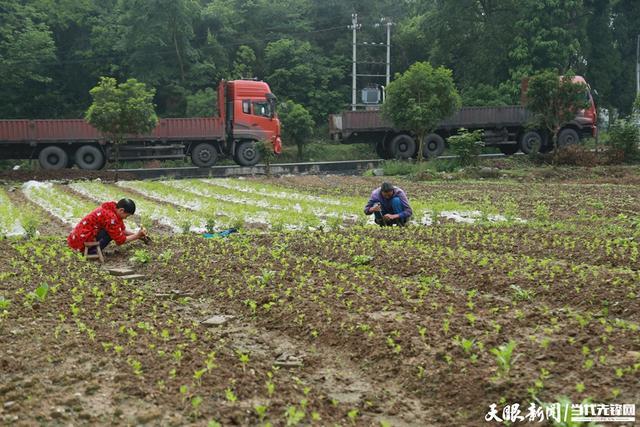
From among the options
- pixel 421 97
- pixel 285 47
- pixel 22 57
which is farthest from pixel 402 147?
pixel 22 57

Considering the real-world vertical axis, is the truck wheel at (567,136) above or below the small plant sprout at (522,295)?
above

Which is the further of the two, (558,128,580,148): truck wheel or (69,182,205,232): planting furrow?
(558,128,580,148): truck wheel

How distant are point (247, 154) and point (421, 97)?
806cm

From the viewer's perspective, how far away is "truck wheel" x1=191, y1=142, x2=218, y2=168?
96.8 feet

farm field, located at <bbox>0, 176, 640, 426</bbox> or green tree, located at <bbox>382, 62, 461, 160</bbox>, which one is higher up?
green tree, located at <bbox>382, 62, 461, 160</bbox>

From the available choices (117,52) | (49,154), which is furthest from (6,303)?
(117,52)

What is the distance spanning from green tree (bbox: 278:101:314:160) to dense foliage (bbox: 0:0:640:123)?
517 centimetres

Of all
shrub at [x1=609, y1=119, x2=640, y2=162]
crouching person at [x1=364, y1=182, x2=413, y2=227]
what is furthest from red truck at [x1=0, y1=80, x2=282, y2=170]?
crouching person at [x1=364, y1=182, x2=413, y2=227]

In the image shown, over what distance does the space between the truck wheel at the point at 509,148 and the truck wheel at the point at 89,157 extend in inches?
713

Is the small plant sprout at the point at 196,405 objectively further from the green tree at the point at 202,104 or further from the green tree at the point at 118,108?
the green tree at the point at 202,104

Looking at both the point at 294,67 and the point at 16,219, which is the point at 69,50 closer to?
the point at 294,67

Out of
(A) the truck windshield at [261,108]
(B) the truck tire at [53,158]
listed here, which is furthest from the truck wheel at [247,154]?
(B) the truck tire at [53,158]

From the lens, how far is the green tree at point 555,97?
88.3 ft

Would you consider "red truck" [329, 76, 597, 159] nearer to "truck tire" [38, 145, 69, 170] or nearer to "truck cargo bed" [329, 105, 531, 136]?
"truck cargo bed" [329, 105, 531, 136]
